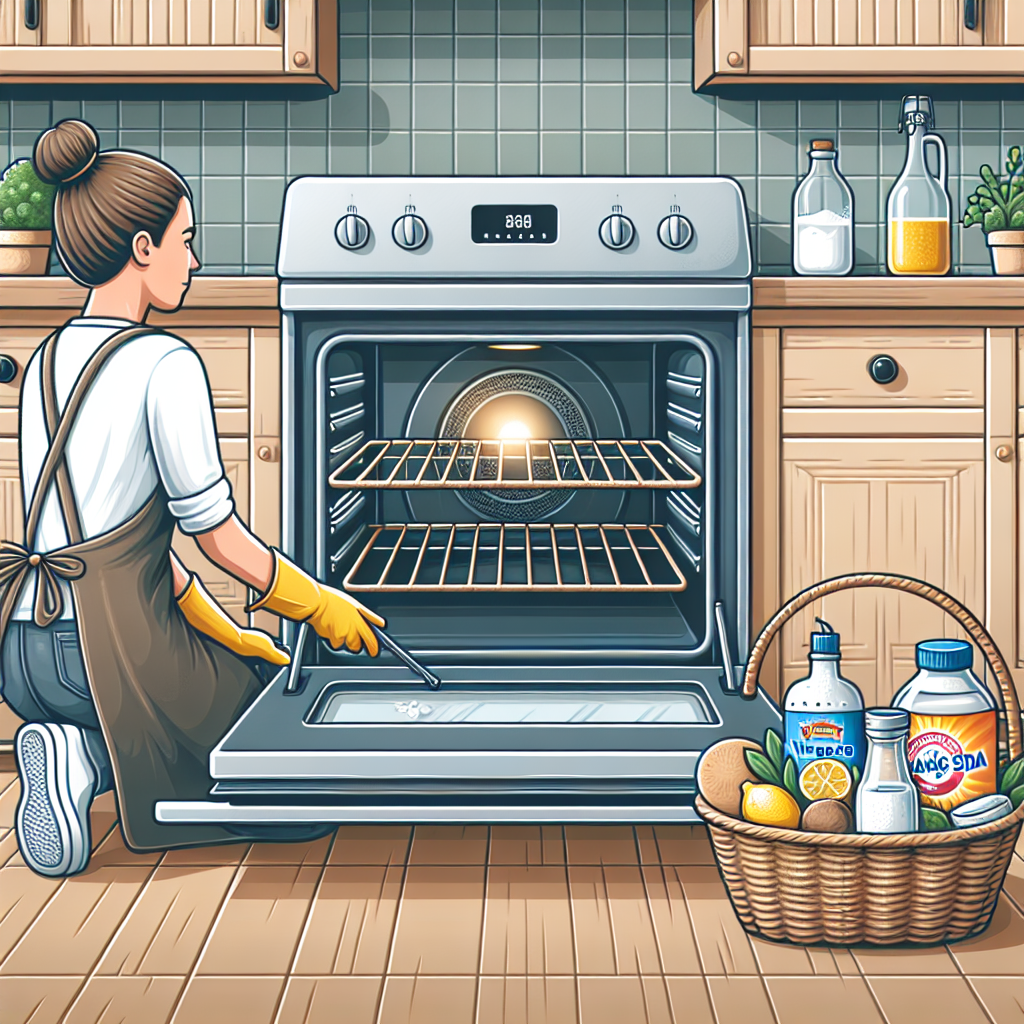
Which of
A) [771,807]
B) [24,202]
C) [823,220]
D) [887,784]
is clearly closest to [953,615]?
[887,784]

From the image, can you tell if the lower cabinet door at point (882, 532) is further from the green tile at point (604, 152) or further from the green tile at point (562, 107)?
the green tile at point (562, 107)

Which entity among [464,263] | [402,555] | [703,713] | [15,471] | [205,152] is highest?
[205,152]

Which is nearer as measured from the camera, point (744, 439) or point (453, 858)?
point (453, 858)

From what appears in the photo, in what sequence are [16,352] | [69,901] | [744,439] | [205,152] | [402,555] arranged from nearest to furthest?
[69,901] < [744,439] < [16,352] < [402,555] < [205,152]

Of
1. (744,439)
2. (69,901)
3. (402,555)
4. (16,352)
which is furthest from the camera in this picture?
(402,555)

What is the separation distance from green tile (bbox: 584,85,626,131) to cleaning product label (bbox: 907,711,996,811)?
1.61 metres

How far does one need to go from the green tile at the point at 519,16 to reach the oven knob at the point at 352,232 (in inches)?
34.8

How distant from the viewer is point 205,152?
9.15 ft

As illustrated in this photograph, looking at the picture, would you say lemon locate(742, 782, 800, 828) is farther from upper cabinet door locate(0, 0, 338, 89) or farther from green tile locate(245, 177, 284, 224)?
green tile locate(245, 177, 284, 224)

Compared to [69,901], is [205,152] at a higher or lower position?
higher

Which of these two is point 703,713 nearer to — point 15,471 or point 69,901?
point 69,901

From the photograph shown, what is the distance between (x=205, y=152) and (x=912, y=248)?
154 cm

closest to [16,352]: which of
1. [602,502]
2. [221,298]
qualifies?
[221,298]

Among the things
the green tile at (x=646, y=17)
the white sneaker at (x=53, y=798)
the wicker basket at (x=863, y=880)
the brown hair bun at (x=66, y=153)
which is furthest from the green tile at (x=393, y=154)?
the wicker basket at (x=863, y=880)
